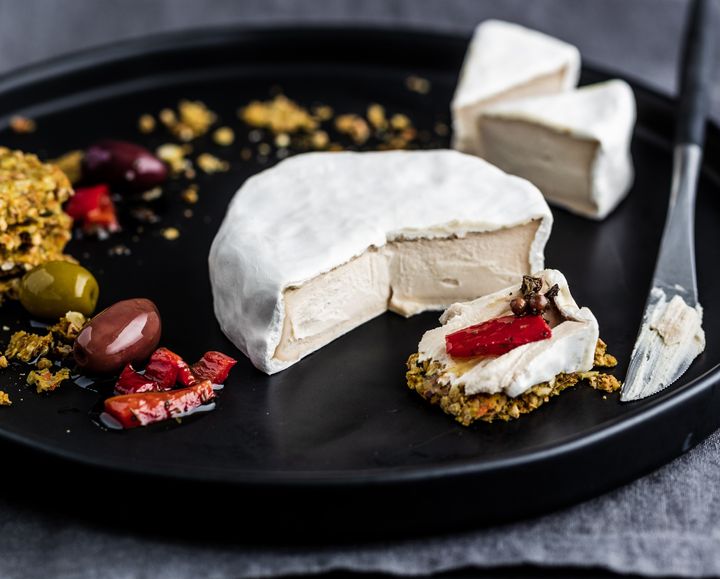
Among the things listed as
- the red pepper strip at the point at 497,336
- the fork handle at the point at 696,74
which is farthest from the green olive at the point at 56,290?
the fork handle at the point at 696,74

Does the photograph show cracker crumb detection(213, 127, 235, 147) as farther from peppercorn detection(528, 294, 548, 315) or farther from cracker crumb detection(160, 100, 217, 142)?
peppercorn detection(528, 294, 548, 315)

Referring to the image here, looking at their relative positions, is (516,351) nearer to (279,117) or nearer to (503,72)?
(503,72)

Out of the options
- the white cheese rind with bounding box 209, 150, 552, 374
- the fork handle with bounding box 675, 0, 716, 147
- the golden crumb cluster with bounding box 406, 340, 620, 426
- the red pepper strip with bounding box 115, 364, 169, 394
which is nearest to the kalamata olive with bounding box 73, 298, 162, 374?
the red pepper strip with bounding box 115, 364, 169, 394

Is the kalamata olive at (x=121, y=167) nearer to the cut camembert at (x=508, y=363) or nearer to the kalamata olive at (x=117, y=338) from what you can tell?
the kalamata olive at (x=117, y=338)

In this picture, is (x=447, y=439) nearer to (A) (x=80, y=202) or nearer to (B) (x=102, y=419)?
(B) (x=102, y=419)

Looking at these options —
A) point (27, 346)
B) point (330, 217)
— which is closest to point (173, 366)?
point (27, 346)

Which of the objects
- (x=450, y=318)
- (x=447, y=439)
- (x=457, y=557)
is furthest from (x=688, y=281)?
(x=457, y=557)
